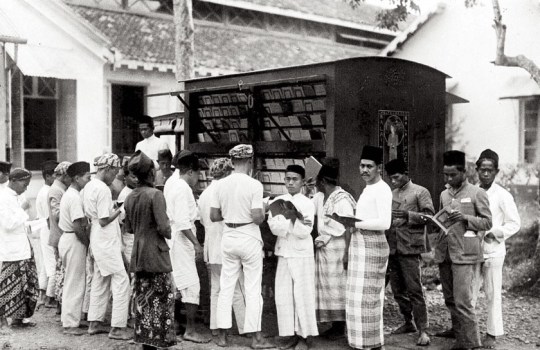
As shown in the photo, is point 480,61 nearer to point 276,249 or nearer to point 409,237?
point 409,237

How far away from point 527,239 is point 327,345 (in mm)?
5061

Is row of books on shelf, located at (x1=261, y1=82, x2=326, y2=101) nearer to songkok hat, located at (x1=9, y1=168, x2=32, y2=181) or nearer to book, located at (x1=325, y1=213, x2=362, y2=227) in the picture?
book, located at (x1=325, y1=213, x2=362, y2=227)

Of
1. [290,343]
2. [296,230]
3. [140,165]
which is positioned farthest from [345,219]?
[140,165]

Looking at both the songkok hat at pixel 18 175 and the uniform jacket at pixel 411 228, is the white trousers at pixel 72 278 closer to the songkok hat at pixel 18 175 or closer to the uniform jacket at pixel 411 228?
the songkok hat at pixel 18 175

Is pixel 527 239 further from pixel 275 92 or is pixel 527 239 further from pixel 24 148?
pixel 24 148

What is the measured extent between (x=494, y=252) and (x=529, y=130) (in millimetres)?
9295

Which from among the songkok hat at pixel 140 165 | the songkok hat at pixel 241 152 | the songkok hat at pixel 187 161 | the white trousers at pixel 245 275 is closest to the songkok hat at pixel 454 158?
the songkok hat at pixel 241 152

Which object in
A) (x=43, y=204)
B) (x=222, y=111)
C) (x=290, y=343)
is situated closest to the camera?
(x=290, y=343)

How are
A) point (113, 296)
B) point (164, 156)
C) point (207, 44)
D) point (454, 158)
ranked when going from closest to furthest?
point (454, 158) → point (113, 296) → point (164, 156) → point (207, 44)

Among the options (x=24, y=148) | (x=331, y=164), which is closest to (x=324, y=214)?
(x=331, y=164)

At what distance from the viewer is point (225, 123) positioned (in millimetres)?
8945

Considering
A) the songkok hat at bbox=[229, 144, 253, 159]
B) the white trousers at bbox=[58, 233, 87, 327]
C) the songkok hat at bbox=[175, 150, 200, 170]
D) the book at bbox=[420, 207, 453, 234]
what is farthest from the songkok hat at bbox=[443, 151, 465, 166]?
the white trousers at bbox=[58, 233, 87, 327]

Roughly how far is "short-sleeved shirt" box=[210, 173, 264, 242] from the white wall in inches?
393

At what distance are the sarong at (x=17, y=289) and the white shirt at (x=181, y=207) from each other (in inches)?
80.6
